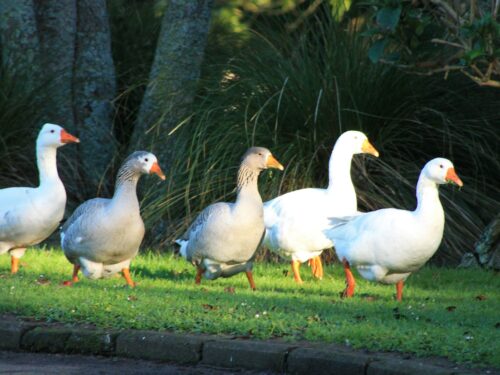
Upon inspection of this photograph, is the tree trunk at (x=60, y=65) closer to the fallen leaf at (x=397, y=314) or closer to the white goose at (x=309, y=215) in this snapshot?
the white goose at (x=309, y=215)

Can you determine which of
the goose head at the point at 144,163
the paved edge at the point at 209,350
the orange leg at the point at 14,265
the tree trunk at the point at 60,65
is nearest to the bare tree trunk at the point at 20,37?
the tree trunk at the point at 60,65

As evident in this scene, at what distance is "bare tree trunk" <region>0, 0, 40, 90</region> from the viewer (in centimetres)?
1382

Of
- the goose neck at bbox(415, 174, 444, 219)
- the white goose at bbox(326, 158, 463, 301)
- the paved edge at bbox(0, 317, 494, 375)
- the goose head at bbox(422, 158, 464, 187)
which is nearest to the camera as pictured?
the paved edge at bbox(0, 317, 494, 375)

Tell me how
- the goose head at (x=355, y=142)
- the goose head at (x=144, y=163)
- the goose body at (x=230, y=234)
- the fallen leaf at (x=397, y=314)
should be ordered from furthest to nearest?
the goose head at (x=355, y=142), the goose head at (x=144, y=163), the goose body at (x=230, y=234), the fallen leaf at (x=397, y=314)

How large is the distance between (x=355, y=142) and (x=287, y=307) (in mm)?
3008

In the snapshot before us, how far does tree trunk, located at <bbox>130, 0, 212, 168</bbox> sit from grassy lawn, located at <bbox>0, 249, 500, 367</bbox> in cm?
346

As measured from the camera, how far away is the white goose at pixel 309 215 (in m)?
9.57

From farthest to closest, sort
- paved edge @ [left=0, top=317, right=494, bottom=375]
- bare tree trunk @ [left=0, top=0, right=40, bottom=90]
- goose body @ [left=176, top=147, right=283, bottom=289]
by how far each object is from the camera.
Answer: bare tree trunk @ [left=0, top=0, right=40, bottom=90] → goose body @ [left=176, top=147, right=283, bottom=289] → paved edge @ [left=0, top=317, right=494, bottom=375]

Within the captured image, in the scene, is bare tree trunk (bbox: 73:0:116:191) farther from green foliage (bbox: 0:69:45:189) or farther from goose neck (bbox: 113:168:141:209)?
goose neck (bbox: 113:168:141:209)

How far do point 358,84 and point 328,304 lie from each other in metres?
4.86

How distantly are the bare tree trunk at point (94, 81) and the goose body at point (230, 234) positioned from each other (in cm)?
527

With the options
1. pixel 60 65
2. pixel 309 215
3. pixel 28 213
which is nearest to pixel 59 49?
pixel 60 65

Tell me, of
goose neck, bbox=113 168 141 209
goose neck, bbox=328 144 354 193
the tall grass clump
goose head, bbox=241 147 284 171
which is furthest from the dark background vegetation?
goose neck, bbox=113 168 141 209

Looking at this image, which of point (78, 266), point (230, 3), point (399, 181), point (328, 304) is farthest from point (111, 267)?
point (230, 3)
